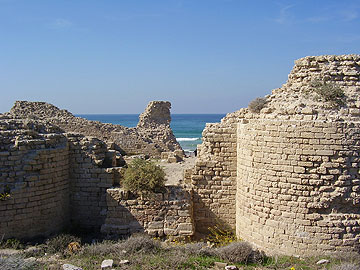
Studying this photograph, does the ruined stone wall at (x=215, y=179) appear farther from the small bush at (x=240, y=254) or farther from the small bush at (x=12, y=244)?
the small bush at (x=12, y=244)

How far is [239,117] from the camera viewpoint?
9.19 m

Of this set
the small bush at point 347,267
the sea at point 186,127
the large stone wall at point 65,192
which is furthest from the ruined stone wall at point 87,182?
the sea at point 186,127

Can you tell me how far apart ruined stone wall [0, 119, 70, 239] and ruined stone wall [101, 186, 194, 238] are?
1.34 metres

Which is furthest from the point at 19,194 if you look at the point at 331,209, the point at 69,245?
the point at 331,209

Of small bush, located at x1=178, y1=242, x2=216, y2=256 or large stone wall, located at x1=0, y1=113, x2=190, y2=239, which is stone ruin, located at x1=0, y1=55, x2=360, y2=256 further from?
small bush, located at x1=178, y1=242, x2=216, y2=256

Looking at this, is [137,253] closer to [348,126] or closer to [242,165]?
[242,165]

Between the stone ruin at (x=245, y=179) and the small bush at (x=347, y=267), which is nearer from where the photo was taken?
the small bush at (x=347, y=267)

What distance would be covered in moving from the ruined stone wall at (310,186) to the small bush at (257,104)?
0.83 m

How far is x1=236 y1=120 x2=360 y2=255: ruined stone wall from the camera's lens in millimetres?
7004

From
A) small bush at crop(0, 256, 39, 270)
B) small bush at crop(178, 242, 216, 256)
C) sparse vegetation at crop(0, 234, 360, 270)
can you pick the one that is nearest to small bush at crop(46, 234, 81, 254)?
sparse vegetation at crop(0, 234, 360, 270)

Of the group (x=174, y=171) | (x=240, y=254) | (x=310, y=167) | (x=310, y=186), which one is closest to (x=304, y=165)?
(x=310, y=167)

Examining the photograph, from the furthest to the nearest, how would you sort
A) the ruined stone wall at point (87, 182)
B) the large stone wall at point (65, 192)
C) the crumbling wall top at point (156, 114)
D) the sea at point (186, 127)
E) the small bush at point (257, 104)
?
the sea at point (186, 127)
the crumbling wall top at point (156, 114)
the ruined stone wall at point (87, 182)
the small bush at point (257, 104)
the large stone wall at point (65, 192)

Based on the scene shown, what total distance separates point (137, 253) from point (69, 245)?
1607 mm

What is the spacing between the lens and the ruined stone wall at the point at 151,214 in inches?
340
